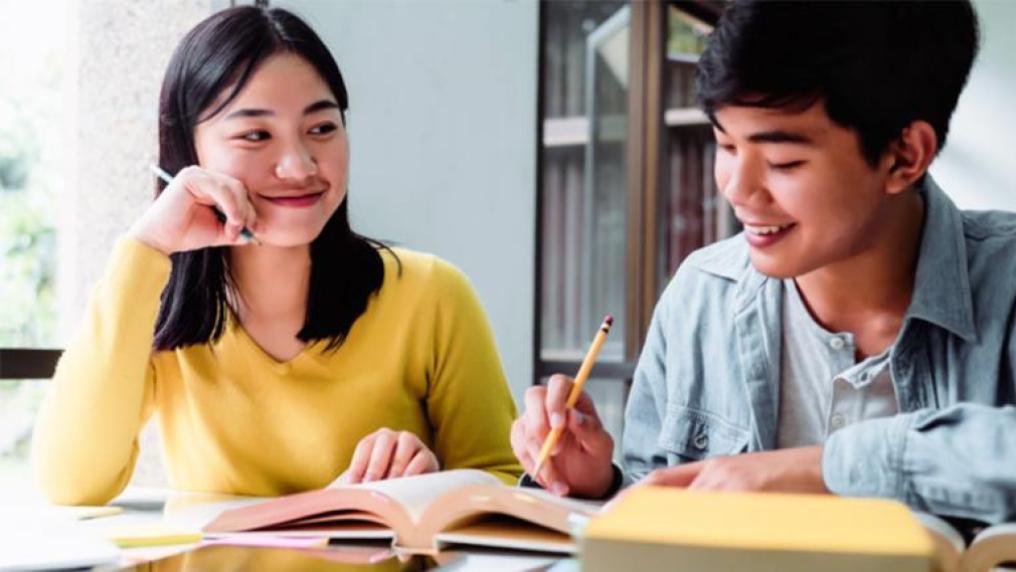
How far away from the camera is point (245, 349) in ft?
4.53

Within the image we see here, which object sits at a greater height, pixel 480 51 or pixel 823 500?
pixel 480 51

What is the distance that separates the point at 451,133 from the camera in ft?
7.67

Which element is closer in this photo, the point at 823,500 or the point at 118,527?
the point at 823,500

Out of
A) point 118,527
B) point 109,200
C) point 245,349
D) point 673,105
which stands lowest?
point 118,527

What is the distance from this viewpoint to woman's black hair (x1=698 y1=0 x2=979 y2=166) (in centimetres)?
93

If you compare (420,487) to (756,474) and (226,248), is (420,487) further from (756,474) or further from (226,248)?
(226,248)

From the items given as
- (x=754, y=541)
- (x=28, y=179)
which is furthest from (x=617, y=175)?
(x=754, y=541)

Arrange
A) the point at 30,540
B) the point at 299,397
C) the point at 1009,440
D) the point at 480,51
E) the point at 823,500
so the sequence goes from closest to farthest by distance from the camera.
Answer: the point at 823,500 → the point at 1009,440 → the point at 30,540 → the point at 299,397 → the point at 480,51

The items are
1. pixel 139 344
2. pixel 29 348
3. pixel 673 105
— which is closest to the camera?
pixel 139 344

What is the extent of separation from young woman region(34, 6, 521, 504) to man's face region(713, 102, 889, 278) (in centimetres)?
49

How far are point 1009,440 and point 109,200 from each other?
1.62m

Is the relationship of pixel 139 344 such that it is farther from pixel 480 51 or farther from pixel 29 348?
pixel 480 51

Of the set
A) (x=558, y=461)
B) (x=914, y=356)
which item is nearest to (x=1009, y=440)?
(x=914, y=356)

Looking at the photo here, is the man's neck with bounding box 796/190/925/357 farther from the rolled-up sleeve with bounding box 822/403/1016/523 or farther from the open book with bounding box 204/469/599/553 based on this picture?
the open book with bounding box 204/469/599/553
